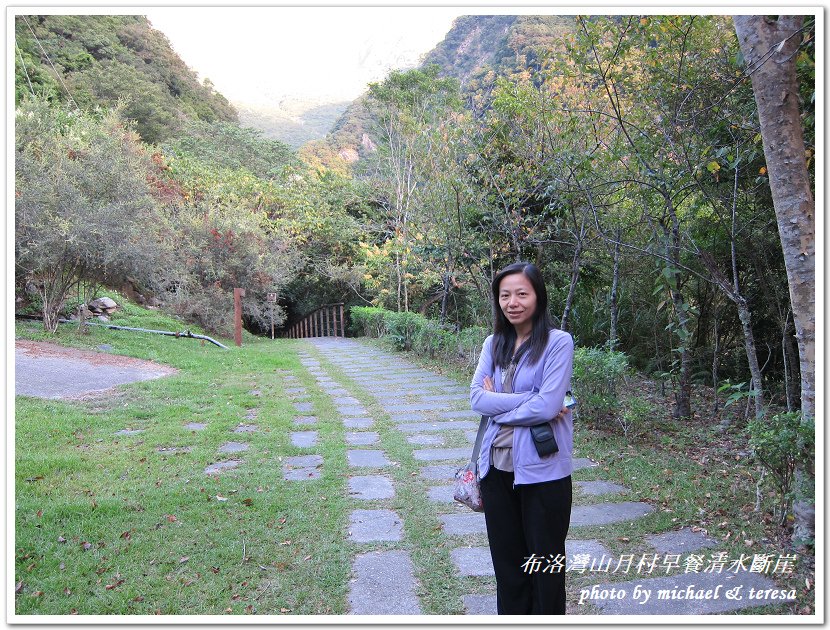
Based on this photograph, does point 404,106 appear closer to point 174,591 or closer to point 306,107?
point 174,591

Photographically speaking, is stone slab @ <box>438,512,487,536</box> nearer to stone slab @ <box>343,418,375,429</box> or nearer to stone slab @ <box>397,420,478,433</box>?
stone slab @ <box>397,420,478,433</box>

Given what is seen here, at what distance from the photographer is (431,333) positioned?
8.97m

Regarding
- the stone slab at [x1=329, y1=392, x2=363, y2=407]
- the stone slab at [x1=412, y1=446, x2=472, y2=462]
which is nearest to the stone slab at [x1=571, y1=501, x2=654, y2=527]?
the stone slab at [x1=412, y1=446, x2=472, y2=462]

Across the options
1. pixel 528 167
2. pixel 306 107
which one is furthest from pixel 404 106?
pixel 306 107

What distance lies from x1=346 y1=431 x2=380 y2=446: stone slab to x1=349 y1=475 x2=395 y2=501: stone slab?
2.63 ft

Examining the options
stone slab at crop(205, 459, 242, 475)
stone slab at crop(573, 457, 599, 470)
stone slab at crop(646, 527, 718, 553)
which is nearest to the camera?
stone slab at crop(646, 527, 718, 553)

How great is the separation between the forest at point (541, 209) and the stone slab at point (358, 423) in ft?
6.67

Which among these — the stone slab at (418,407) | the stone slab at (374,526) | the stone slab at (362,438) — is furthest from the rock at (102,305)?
the stone slab at (374,526)

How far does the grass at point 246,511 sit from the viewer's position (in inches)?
89.1

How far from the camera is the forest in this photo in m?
3.59

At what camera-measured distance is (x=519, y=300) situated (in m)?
1.89

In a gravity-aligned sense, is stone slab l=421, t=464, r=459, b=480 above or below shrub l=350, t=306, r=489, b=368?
below

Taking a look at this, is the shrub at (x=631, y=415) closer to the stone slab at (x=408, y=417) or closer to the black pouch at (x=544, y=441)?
the stone slab at (x=408, y=417)

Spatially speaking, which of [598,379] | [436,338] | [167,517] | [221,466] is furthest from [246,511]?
[436,338]
